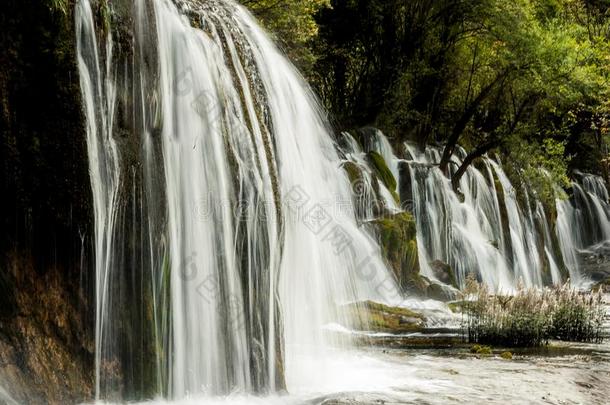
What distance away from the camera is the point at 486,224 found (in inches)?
1033

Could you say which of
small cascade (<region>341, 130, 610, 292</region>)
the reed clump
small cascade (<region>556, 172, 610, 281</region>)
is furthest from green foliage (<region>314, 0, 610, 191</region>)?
the reed clump

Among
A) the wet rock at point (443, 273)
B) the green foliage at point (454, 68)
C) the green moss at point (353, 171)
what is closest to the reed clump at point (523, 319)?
the green moss at point (353, 171)

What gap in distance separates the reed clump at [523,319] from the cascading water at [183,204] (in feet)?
14.3

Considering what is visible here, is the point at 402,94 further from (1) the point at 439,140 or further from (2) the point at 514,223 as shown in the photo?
(2) the point at 514,223

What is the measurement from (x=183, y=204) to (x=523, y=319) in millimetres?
7193

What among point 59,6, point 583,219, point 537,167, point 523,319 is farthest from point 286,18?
point 583,219

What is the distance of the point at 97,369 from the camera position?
6.67 m

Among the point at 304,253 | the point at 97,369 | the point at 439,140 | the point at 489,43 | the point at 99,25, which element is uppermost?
the point at 489,43

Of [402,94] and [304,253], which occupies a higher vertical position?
[402,94]

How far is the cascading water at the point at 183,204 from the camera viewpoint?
6875mm

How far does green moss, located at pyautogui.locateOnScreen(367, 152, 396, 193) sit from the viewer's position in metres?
21.2

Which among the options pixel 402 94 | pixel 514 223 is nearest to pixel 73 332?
pixel 402 94

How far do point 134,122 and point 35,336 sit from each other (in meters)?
2.27

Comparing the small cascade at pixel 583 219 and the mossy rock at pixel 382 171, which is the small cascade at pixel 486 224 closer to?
the small cascade at pixel 583 219
